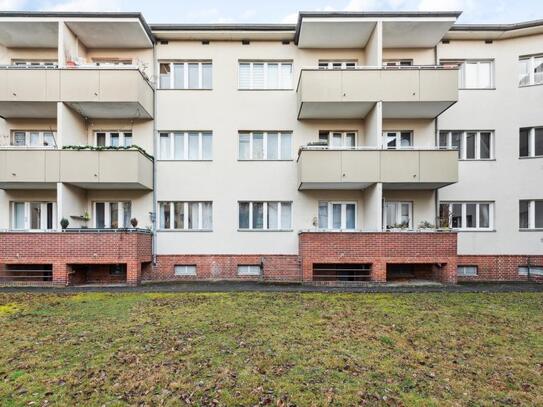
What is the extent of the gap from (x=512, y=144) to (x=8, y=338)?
1778 cm

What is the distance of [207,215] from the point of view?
14.4 metres

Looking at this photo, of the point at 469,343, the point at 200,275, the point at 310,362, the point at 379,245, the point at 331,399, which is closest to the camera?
the point at 331,399

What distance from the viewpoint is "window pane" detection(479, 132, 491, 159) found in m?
14.4

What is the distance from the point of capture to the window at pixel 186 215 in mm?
14305

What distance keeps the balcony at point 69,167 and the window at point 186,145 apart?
5.72ft

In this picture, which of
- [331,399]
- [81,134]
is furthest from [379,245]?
[81,134]

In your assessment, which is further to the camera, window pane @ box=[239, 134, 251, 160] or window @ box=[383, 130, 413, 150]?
window @ box=[383, 130, 413, 150]

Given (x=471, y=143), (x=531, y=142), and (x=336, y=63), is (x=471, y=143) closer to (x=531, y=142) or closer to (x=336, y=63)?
(x=531, y=142)

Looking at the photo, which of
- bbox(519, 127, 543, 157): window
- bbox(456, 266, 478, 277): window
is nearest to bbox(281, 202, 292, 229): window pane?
bbox(456, 266, 478, 277): window

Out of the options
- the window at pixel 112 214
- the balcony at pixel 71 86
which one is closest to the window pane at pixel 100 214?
the window at pixel 112 214

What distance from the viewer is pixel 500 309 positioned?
852cm

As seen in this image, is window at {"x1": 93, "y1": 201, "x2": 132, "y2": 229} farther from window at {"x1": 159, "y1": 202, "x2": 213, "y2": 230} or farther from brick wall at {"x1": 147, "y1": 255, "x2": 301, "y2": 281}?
brick wall at {"x1": 147, "y1": 255, "x2": 301, "y2": 281}

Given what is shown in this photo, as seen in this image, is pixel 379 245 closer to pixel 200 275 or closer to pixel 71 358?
pixel 200 275

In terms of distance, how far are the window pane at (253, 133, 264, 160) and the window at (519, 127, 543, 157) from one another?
36.0 feet
